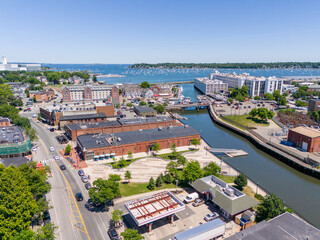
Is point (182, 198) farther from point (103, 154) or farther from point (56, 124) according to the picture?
point (56, 124)

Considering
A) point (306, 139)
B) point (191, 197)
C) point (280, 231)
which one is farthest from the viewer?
point (306, 139)

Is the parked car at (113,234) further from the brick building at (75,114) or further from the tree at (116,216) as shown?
the brick building at (75,114)

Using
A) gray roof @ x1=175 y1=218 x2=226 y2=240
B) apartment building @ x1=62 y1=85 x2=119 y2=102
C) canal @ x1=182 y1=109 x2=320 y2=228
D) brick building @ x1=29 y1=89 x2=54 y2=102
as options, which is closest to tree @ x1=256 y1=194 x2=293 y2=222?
gray roof @ x1=175 y1=218 x2=226 y2=240

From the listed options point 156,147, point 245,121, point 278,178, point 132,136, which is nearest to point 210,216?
point 278,178

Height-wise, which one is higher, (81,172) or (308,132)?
(308,132)

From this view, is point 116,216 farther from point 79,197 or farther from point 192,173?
point 192,173

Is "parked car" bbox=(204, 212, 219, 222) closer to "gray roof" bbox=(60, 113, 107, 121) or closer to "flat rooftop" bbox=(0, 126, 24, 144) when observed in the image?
"flat rooftop" bbox=(0, 126, 24, 144)

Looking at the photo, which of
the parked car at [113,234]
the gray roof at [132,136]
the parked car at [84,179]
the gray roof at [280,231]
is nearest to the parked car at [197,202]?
the gray roof at [280,231]
